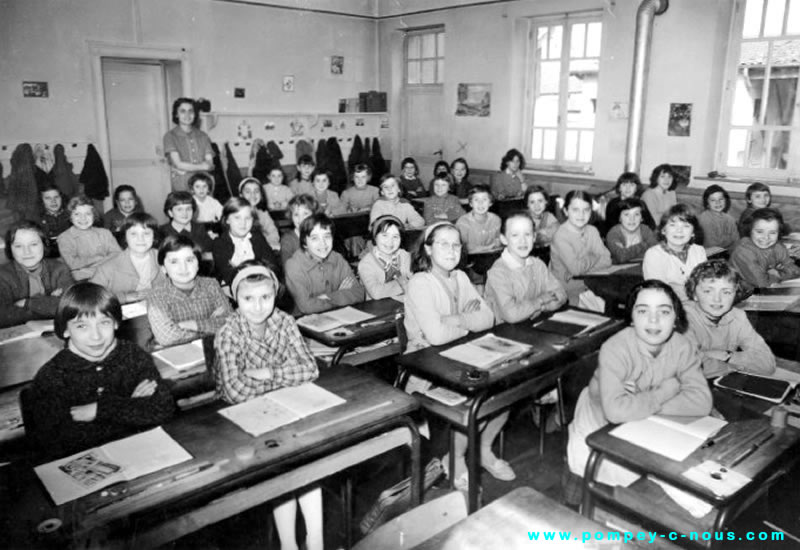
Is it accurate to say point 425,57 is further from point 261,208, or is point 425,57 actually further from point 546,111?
point 261,208

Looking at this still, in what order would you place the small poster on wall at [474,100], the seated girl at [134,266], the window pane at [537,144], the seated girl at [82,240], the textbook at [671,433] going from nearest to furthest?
the textbook at [671,433] → the seated girl at [134,266] → the seated girl at [82,240] → the window pane at [537,144] → the small poster on wall at [474,100]

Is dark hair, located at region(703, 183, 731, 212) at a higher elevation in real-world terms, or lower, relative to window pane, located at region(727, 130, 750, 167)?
lower

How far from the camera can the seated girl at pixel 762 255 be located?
4.48 meters

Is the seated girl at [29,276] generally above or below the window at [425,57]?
below

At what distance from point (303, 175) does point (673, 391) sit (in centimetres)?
627

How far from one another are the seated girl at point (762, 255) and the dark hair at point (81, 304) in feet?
13.1

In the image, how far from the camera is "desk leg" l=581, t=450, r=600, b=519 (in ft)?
6.92

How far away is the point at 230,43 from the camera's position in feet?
26.9

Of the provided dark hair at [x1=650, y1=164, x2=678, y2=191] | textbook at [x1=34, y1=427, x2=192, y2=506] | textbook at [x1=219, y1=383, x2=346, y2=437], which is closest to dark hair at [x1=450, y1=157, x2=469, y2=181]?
dark hair at [x1=650, y1=164, x2=678, y2=191]

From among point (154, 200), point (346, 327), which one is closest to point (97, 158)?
point (154, 200)

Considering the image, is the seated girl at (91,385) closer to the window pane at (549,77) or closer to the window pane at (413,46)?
the window pane at (549,77)

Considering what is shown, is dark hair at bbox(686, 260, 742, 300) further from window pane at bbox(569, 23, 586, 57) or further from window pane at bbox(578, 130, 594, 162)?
window pane at bbox(569, 23, 586, 57)

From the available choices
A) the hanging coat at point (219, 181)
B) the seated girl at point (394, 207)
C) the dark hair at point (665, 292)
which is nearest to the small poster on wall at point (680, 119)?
the seated girl at point (394, 207)

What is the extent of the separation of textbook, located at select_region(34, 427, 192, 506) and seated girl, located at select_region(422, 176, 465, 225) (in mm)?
5482
